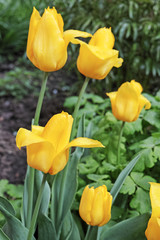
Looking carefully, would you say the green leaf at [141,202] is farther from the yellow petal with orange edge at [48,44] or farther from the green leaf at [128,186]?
the yellow petal with orange edge at [48,44]

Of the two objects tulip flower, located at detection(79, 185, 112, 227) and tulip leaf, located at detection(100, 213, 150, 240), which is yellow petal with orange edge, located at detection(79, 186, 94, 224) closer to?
tulip flower, located at detection(79, 185, 112, 227)

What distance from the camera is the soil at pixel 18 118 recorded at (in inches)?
94.2

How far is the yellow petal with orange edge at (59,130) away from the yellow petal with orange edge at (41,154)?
17 millimetres

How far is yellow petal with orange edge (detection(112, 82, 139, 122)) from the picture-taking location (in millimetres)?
1155

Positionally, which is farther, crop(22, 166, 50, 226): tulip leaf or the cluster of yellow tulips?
crop(22, 166, 50, 226): tulip leaf

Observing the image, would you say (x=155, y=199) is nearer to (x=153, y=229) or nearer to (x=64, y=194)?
(x=153, y=229)

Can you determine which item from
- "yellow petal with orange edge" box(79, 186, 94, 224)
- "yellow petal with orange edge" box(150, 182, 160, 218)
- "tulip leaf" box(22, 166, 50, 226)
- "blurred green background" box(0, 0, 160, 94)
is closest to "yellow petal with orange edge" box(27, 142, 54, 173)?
"yellow petal with orange edge" box(79, 186, 94, 224)

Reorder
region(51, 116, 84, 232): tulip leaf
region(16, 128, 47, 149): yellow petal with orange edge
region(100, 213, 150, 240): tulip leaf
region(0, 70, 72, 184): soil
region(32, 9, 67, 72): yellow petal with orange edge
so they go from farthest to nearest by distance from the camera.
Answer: region(0, 70, 72, 184): soil < region(51, 116, 84, 232): tulip leaf < region(100, 213, 150, 240): tulip leaf < region(32, 9, 67, 72): yellow petal with orange edge < region(16, 128, 47, 149): yellow petal with orange edge

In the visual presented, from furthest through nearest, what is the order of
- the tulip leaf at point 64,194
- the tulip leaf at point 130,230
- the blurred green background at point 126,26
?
the blurred green background at point 126,26 → the tulip leaf at point 64,194 → the tulip leaf at point 130,230

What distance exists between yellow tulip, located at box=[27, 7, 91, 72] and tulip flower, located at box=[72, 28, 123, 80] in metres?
0.04

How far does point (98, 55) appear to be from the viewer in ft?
2.94

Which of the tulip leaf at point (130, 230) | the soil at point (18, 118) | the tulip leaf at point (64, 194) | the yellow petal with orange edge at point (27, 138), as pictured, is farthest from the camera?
the soil at point (18, 118)

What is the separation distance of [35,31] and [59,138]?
1.01 ft

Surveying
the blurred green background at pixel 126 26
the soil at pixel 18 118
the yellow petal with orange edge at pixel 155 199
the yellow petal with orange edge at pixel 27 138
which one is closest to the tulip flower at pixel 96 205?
the yellow petal with orange edge at pixel 155 199
